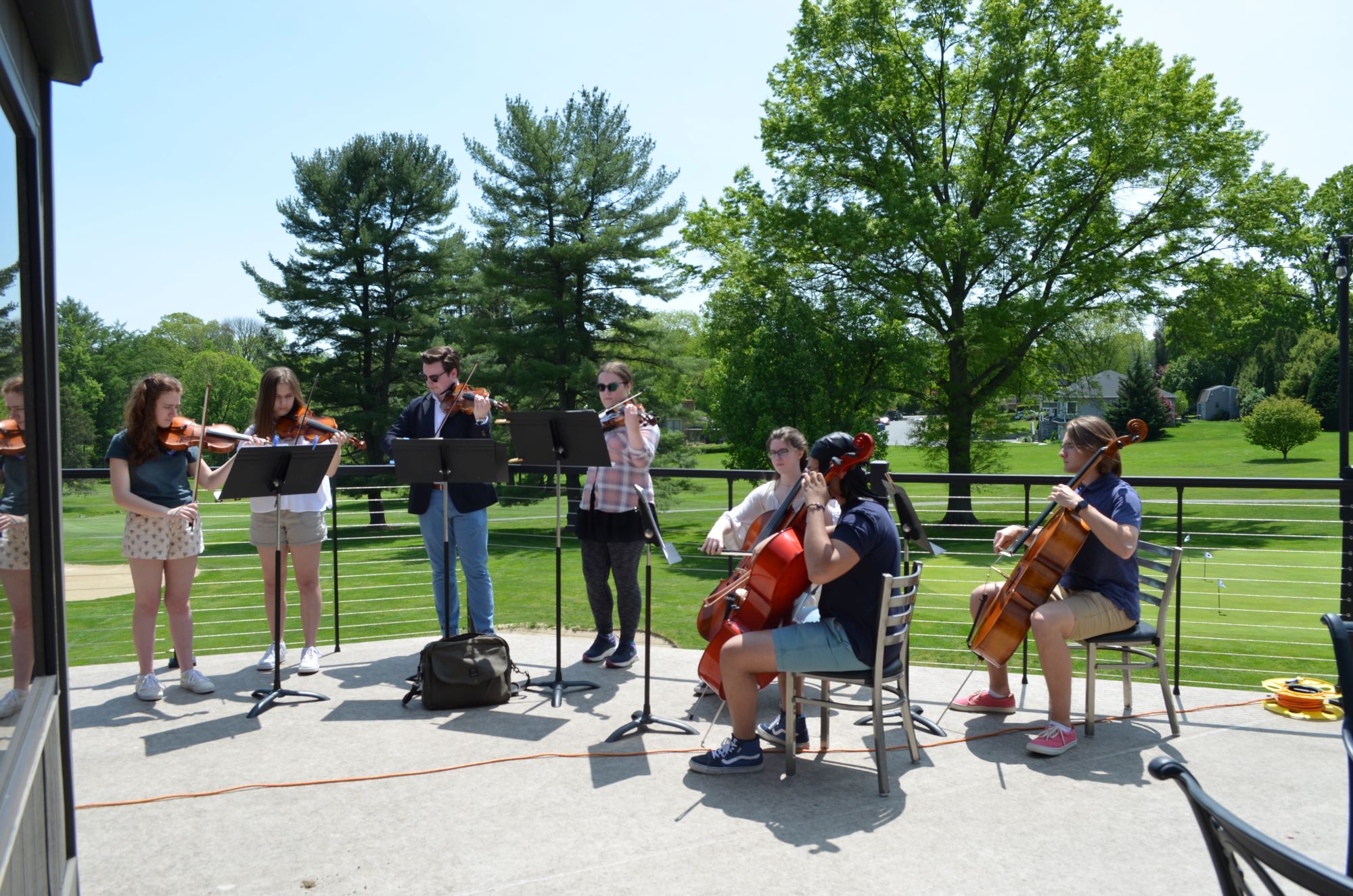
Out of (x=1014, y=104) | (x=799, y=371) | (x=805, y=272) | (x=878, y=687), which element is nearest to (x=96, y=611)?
(x=878, y=687)

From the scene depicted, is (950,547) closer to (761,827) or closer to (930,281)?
(930,281)

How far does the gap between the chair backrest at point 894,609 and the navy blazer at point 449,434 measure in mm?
2405

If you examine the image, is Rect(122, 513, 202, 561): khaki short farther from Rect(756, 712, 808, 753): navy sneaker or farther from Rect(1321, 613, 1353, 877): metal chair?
Rect(1321, 613, 1353, 877): metal chair

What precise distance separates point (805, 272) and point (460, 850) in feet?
66.1

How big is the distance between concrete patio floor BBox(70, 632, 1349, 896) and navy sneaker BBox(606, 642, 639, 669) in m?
0.49

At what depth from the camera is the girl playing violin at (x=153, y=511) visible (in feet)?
15.2

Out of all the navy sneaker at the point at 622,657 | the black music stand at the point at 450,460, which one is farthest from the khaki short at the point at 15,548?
the navy sneaker at the point at 622,657

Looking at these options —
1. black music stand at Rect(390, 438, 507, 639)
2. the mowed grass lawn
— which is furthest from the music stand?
black music stand at Rect(390, 438, 507, 639)

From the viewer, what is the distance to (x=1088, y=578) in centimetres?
417

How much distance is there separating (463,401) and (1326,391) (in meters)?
45.3

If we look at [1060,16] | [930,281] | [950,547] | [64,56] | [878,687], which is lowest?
[950,547]

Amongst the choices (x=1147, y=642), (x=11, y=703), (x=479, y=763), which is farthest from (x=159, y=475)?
(x=1147, y=642)

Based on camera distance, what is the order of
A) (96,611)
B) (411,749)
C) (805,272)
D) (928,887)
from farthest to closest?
(805,272)
(96,611)
(411,749)
(928,887)

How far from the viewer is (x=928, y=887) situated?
2.85 meters
